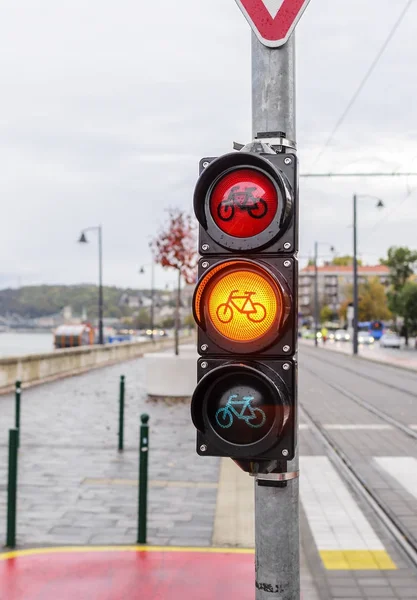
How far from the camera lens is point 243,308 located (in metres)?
2.75

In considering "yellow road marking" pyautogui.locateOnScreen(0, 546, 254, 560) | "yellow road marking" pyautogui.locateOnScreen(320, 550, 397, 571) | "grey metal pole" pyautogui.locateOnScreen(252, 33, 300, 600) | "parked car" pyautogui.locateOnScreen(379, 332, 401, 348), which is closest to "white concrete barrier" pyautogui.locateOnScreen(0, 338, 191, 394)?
"yellow road marking" pyautogui.locateOnScreen(0, 546, 254, 560)

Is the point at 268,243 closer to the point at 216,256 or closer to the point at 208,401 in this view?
the point at 216,256

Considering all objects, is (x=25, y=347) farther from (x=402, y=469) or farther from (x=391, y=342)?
(x=402, y=469)

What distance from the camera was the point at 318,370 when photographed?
104ft

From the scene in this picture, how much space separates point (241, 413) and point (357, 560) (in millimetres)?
3808

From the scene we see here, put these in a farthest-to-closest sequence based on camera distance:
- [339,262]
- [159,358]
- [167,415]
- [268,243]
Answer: [339,262] → [159,358] → [167,415] → [268,243]

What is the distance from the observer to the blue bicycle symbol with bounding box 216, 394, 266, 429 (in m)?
2.73

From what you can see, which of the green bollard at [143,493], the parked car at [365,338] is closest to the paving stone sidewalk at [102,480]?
the green bollard at [143,493]

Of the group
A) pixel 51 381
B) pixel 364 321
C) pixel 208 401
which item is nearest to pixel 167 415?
pixel 51 381

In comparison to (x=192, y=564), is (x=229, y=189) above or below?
above

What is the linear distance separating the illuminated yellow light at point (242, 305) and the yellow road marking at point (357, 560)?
3681 mm

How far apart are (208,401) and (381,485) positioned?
661cm

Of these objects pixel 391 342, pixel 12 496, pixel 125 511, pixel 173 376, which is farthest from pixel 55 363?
pixel 391 342

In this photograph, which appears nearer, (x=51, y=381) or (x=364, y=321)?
(x=51, y=381)
